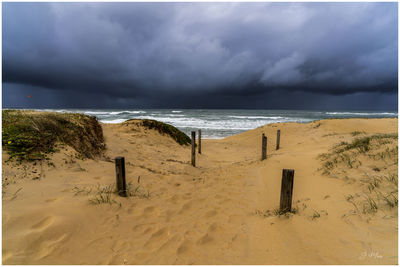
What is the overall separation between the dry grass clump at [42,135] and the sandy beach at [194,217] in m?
0.41

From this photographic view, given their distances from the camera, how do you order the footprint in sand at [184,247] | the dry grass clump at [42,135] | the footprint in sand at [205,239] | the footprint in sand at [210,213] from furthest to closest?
the dry grass clump at [42,135] → the footprint in sand at [210,213] → the footprint in sand at [205,239] → the footprint in sand at [184,247]

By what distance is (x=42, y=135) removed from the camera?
6.16 metres

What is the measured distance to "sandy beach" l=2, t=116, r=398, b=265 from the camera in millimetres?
2934

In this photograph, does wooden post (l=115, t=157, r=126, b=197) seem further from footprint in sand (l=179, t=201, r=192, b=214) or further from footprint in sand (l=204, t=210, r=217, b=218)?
footprint in sand (l=204, t=210, r=217, b=218)

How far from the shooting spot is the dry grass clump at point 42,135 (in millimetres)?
5285

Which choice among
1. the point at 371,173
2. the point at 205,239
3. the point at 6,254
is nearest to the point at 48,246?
the point at 6,254

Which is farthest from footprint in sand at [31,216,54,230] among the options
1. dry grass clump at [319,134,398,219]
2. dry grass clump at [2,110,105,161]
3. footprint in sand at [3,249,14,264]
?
dry grass clump at [319,134,398,219]

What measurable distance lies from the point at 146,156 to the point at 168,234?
6.76m

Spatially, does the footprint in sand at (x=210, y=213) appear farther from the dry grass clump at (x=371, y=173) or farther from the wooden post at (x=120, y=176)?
the dry grass clump at (x=371, y=173)

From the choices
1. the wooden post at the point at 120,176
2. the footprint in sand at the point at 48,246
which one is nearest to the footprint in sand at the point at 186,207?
the wooden post at the point at 120,176

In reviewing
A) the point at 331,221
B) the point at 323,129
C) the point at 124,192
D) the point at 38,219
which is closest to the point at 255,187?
the point at 331,221

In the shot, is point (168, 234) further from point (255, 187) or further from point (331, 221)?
point (255, 187)

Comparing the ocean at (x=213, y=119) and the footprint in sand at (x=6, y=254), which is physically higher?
the footprint in sand at (x=6, y=254)

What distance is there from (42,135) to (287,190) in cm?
758
